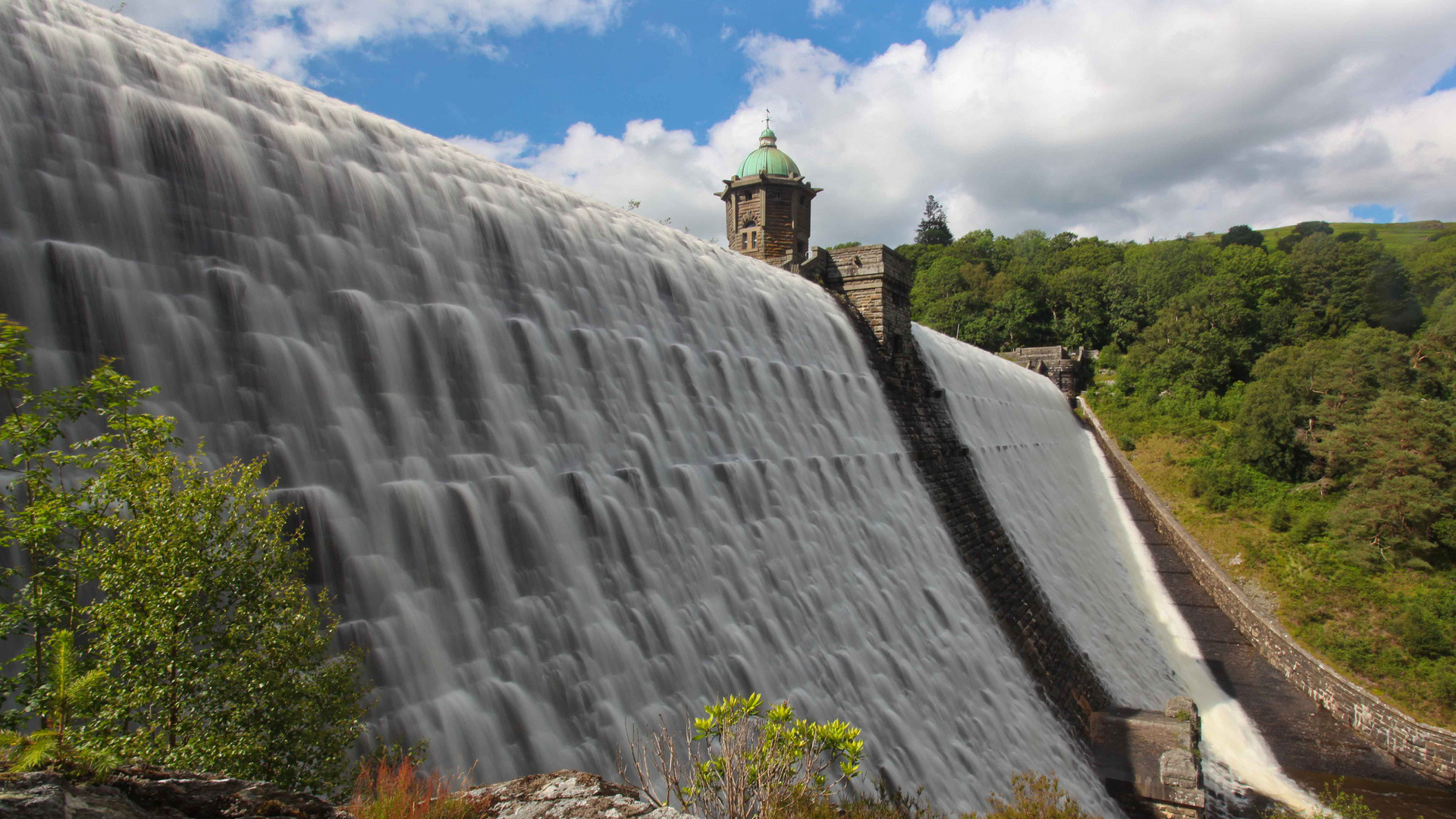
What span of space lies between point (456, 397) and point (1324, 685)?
24.8 meters

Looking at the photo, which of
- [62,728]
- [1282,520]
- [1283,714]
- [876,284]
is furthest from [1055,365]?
[62,728]

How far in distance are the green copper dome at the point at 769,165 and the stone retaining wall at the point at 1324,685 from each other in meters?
23.0

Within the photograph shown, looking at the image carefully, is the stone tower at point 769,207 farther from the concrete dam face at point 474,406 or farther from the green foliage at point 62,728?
the green foliage at point 62,728

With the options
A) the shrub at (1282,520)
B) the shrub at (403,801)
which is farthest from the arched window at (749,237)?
the shrub at (403,801)

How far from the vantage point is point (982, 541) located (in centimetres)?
1472

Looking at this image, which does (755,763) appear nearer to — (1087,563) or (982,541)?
(982,541)

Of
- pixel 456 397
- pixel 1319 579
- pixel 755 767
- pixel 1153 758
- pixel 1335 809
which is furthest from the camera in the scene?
pixel 1319 579

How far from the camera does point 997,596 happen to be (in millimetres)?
13461

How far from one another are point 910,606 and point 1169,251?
6557 cm

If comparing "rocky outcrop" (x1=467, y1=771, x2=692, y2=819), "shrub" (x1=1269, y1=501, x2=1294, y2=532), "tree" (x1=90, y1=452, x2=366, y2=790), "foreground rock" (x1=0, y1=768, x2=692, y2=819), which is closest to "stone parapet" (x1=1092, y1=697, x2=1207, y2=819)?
"rocky outcrop" (x1=467, y1=771, x2=692, y2=819)

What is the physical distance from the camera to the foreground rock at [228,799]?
197 centimetres

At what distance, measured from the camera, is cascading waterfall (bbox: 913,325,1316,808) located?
1630 cm

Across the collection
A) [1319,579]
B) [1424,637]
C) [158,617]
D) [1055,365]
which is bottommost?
[1424,637]

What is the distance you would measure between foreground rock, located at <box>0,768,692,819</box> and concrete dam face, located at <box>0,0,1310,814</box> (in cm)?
136
